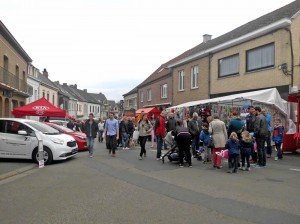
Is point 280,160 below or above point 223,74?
below

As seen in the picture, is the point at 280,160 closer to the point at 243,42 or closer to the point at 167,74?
the point at 243,42

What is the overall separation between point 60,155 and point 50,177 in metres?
2.68

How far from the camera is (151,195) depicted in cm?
702

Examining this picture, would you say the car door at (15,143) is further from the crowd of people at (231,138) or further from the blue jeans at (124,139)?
the blue jeans at (124,139)

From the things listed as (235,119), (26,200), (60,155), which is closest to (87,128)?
(60,155)

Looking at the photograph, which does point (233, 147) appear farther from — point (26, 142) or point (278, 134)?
point (26, 142)

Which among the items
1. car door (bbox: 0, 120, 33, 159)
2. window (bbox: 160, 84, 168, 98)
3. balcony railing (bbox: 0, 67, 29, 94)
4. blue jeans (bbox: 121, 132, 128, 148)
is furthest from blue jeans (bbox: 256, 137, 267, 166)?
window (bbox: 160, 84, 168, 98)

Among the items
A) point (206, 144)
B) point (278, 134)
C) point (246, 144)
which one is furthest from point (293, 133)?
point (246, 144)

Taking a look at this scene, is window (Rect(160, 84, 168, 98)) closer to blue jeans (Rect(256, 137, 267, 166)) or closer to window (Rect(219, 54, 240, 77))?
window (Rect(219, 54, 240, 77))

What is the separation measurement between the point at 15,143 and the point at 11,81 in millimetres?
15504

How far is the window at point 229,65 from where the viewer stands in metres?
21.0

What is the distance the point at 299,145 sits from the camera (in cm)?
→ 1358

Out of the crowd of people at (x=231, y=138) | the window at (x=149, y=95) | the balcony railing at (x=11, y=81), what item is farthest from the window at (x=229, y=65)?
the window at (x=149, y=95)

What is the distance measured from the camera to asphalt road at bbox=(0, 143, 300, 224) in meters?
5.56
